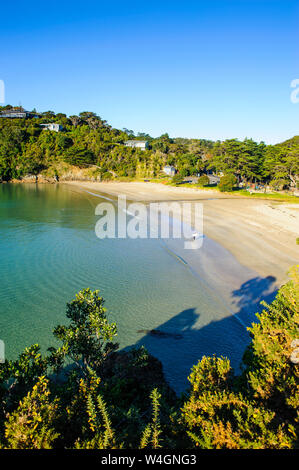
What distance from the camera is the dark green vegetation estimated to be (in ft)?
13.3

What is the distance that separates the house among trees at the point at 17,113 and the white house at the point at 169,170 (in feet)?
290

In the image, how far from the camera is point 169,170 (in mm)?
85250

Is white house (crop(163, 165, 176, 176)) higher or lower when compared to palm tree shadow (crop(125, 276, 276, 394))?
higher

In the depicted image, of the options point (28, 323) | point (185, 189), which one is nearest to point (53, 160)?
point (185, 189)

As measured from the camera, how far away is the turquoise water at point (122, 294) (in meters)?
11.4

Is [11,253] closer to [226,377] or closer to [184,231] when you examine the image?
[184,231]

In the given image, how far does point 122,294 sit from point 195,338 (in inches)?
221

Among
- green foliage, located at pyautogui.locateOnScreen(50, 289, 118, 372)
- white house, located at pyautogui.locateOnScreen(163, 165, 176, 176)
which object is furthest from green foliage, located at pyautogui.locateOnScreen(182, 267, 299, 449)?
white house, located at pyautogui.locateOnScreen(163, 165, 176, 176)

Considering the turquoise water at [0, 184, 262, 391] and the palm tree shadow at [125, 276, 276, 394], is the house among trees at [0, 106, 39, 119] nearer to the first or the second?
the turquoise water at [0, 184, 262, 391]

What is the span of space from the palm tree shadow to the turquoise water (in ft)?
0.15

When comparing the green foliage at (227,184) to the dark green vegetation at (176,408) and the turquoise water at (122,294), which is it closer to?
the turquoise water at (122,294)

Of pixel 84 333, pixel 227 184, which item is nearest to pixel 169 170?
pixel 227 184

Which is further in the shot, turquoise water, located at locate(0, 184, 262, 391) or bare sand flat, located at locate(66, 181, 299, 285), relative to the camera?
bare sand flat, located at locate(66, 181, 299, 285)

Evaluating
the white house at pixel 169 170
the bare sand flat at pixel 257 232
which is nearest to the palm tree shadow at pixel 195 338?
the bare sand flat at pixel 257 232
